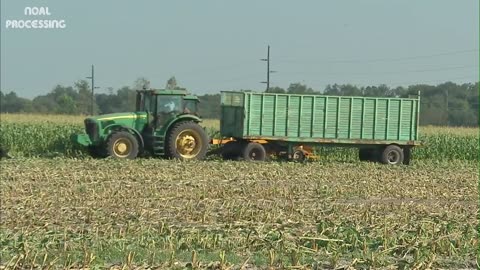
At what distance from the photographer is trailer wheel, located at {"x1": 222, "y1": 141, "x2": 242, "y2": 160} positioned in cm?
2217

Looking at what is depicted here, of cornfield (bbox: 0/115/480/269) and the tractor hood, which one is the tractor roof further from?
cornfield (bbox: 0/115/480/269)

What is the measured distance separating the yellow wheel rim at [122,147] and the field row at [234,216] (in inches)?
89.2

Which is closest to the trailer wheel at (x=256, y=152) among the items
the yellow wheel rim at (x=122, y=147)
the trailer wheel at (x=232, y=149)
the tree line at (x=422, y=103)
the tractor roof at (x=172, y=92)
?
the trailer wheel at (x=232, y=149)

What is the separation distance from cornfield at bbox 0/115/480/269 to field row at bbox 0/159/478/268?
0.7 inches

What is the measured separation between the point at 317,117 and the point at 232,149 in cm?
260

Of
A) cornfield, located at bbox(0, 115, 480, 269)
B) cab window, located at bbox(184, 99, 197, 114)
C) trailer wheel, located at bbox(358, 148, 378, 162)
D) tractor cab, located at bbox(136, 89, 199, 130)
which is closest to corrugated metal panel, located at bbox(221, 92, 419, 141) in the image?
trailer wheel, located at bbox(358, 148, 378, 162)

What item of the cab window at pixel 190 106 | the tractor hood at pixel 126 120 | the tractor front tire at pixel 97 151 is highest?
the cab window at pixel 190 106

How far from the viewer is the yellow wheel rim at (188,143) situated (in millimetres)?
21438

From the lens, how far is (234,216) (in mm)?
10281

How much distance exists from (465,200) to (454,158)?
15.2m

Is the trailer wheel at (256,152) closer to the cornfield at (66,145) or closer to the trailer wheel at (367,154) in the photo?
the cornfield at (66,145)

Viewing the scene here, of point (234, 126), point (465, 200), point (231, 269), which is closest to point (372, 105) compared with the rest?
point (234, 126)

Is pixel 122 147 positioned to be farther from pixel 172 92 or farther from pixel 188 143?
pixel 172 92

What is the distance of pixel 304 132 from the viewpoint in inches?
882
